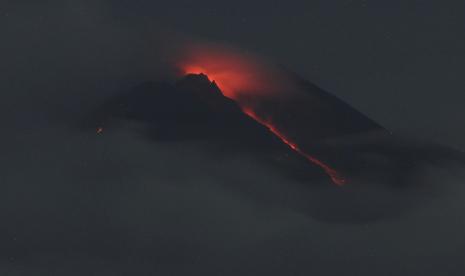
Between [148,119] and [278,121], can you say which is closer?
[148,119]

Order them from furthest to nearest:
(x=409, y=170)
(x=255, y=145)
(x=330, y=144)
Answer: (x=409, y=170)
(x=330, y=144)
(x=255, y=145)

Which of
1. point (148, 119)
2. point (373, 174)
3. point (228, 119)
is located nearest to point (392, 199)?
point (373, 174)

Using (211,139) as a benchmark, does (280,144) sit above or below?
below

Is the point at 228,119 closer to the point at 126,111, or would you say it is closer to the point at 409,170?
the point at 126,111

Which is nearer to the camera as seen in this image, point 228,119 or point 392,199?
point 228,119

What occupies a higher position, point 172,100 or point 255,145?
point 172,100

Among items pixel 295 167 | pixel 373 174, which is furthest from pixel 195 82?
pixel 373 174

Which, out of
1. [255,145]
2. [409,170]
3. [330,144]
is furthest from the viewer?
[409,170]

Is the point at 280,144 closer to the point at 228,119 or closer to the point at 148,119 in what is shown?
the point at 228,119
